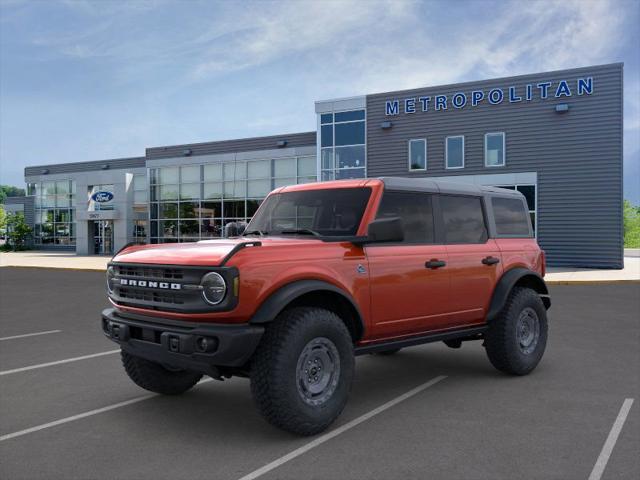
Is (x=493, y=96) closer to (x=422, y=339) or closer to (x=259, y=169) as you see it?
(x=259, y=169)

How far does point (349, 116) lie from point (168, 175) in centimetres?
1492

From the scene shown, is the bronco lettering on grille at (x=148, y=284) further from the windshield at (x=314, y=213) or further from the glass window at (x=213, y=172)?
the glass window at (x=213, y=172)

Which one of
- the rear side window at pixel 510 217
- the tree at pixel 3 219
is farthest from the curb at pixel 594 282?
the tree at pixel 3 219

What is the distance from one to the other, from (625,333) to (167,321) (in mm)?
7482

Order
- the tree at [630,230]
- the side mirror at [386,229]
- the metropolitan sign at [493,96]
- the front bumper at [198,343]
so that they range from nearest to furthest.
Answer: the front bumper at [198,343] → the side mirror at [386,229] → the metropolitan sign at [493,96] → the tree at [630,230]

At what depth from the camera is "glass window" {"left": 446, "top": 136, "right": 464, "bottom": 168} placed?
26.4 m

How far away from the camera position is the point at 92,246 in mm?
40844

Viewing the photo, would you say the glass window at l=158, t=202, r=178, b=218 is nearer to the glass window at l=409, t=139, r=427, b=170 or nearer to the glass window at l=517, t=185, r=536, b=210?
the glass window at l=409, t=139, r=427, b=170

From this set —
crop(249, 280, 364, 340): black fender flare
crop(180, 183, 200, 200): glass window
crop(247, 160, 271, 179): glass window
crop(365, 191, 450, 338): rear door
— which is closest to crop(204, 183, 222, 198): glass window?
crop(180, 183, 200, 200): glass window

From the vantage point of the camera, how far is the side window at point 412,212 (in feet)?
17.9

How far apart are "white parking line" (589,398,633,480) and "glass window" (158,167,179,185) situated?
116ft

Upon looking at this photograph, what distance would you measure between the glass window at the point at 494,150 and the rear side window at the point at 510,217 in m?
19.4

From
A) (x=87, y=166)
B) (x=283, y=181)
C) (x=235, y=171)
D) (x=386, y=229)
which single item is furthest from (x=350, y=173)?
(x=87, y=166)

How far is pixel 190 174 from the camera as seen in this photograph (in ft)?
123
